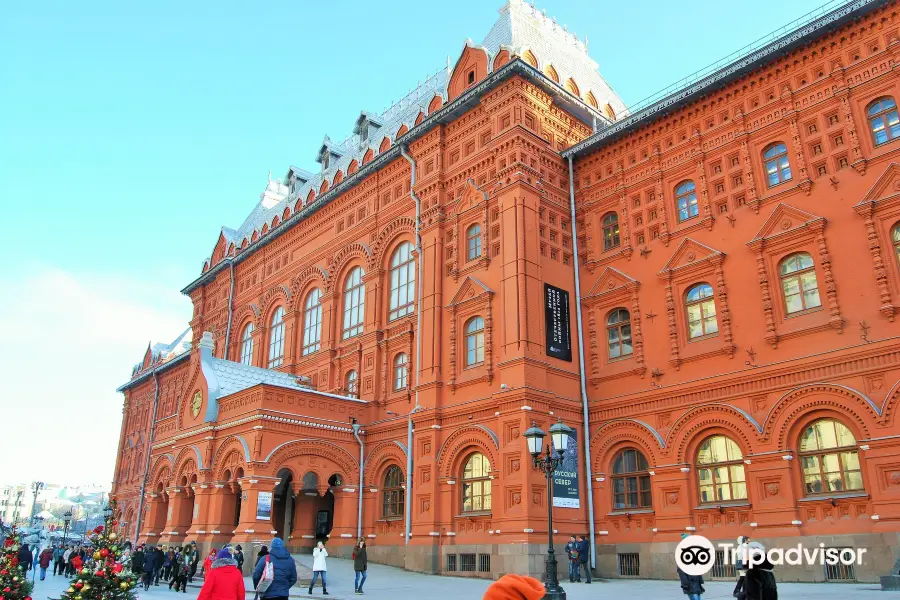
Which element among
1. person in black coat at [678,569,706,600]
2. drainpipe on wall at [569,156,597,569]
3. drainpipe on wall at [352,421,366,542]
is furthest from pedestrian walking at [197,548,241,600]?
drainpipe on wall at [352,421,366,542]

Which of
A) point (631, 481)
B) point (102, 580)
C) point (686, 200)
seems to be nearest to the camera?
point (102, 580)

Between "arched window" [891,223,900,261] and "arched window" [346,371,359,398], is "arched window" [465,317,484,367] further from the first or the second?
"arched window" [891,223,900,261]

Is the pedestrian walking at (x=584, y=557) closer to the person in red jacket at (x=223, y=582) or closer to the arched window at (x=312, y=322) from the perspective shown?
the person in red jacket at (x=223, y=582)

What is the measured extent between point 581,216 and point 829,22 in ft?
30.8

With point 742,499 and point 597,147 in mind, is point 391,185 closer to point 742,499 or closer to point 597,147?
point 597,147

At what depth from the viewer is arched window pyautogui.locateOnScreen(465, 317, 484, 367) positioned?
24.0m

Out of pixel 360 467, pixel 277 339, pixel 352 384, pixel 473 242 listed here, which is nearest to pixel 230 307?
pixel 277 339

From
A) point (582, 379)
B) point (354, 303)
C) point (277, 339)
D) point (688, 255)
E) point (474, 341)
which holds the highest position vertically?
point (354, 303)

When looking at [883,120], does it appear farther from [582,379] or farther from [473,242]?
[473,242]

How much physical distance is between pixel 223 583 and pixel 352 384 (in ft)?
74.7

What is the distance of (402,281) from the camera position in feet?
93.5

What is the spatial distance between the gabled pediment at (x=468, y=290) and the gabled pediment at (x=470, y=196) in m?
2.78

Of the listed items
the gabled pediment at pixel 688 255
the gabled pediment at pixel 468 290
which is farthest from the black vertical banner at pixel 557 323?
the gabled pediment at pixel 688 255

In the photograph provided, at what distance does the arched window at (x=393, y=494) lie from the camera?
25.4 metres
